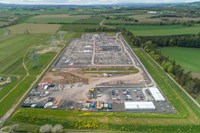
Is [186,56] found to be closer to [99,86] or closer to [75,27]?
[99,86]

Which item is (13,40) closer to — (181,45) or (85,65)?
(85,65)

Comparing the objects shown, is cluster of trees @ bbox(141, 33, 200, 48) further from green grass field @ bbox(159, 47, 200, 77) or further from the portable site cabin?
the portable site cabin

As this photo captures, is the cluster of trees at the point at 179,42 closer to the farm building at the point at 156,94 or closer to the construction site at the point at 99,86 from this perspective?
the construction site at the point at 99,86

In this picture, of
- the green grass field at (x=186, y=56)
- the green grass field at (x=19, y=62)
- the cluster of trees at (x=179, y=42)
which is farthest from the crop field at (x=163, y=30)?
the green grass field at (x=19, y=62)

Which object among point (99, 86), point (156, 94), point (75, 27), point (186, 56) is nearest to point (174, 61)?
point (186, 56)

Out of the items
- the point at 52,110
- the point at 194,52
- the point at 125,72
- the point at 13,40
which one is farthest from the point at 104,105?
the point at 13,40

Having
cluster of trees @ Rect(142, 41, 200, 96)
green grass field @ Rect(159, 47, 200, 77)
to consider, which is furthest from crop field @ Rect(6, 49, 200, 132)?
green grass field @ Rect(159, 47, 200, 77)

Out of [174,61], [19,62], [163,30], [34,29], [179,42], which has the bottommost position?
[19,62]
